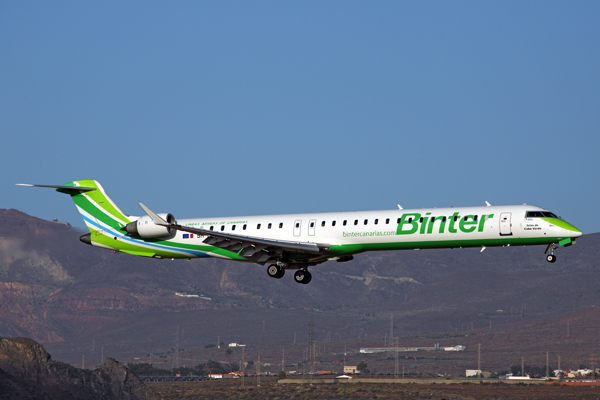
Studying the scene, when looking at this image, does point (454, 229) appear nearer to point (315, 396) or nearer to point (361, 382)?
point (315, 396)

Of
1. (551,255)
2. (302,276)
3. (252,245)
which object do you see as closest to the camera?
(551,255)

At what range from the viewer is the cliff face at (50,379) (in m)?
101

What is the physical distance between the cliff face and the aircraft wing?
57.5 metres

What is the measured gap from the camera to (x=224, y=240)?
157 feet

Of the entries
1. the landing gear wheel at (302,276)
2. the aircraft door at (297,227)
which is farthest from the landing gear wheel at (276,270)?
the aircraft door at (297,227)

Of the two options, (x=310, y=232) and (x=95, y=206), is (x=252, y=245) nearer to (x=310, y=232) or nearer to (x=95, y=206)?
(x=310, y=232)

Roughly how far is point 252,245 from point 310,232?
130 inches

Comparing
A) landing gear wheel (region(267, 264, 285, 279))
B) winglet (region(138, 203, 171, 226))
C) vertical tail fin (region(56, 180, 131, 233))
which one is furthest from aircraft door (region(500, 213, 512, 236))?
vertical tail fin (region(56, 180, 131, 233))

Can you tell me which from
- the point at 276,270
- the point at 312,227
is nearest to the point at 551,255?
the point at 312,227

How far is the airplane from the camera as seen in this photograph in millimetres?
44094

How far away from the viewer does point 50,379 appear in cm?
10775

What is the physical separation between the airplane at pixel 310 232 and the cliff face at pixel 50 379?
5021 cm

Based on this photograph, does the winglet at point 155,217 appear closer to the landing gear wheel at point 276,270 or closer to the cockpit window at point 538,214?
the landing gear wheel at point 276,270

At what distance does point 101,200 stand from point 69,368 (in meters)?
66.7
